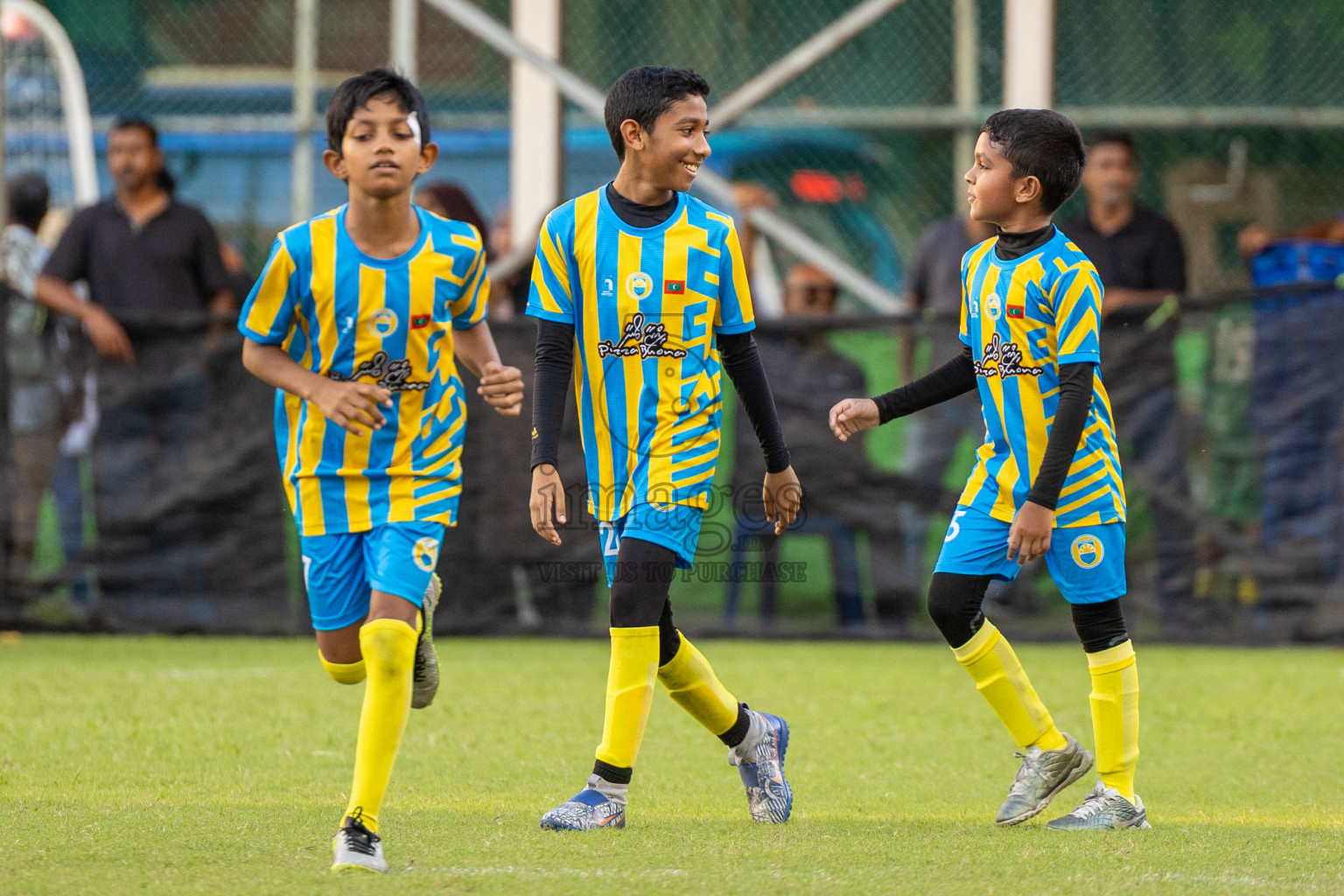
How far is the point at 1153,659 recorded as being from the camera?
26.7 feet

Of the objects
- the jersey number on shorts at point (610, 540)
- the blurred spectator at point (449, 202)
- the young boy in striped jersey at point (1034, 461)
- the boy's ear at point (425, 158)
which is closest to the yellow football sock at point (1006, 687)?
the young boy in striped jersey at point (1034, 461)

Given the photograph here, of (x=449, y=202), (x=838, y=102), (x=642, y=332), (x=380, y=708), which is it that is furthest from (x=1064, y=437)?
(x=838, y=102)

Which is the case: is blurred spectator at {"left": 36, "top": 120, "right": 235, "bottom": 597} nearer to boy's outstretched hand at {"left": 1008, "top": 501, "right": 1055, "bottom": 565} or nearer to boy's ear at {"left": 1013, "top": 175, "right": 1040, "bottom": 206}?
boy's ear at {"left": 1013, "top": 175, "right": 1040, "bottom": 206}

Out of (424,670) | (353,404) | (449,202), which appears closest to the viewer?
(353,404)

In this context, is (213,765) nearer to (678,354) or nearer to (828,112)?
(678,354)

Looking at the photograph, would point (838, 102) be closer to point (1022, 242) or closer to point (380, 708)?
point (1022, 242)

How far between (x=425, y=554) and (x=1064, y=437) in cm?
163

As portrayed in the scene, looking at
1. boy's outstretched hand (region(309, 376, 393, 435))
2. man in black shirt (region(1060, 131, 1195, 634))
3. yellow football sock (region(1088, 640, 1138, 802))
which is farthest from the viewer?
man in black shirt (region(1060, 131, 1195, 634))

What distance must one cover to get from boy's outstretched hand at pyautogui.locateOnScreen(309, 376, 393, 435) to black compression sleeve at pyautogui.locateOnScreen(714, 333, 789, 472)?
1038 millimetres

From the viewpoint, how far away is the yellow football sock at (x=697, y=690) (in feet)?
15.0

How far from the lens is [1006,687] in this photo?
456 centimetres

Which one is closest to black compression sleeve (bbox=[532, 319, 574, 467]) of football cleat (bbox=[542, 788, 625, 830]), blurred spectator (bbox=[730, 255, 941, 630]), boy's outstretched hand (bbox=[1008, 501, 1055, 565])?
football cleat (bbox=[542, 788, 625, 830])

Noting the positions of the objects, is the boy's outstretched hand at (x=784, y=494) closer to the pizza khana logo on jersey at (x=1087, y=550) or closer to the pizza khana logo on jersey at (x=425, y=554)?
the pizza khana logo on jersey at (x=1087, y=550)

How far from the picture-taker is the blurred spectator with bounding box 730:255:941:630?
8.80 m
